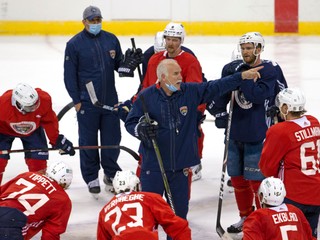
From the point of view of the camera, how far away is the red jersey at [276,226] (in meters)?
4.14

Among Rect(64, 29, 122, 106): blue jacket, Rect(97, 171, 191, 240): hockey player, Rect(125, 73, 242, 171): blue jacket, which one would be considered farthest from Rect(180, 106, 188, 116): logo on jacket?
Rect(64, 29, 122, 106): blue jacket

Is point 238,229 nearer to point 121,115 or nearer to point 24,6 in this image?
point 121,115

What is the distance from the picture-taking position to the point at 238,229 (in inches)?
225

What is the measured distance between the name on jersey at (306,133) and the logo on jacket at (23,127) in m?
1.93

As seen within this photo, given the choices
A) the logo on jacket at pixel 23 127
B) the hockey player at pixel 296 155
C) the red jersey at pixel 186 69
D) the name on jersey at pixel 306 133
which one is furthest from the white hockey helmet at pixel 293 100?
the logo on jacket at pixel 23 127

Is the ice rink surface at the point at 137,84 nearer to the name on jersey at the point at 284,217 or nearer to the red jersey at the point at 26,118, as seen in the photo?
the red jersey at the point at 26,118

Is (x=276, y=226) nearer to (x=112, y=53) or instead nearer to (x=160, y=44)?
(x=160, y=44)

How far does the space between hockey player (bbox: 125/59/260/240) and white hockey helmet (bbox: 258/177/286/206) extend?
79cm

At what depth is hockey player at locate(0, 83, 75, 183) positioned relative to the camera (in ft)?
18.8

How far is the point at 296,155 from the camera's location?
189 inches

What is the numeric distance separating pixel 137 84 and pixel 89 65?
3.79 m

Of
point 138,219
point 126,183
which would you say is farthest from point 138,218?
point 126,183

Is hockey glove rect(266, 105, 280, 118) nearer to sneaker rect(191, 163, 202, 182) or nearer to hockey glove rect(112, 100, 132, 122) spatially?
hockey glove rect(112, 100, 132, 122)

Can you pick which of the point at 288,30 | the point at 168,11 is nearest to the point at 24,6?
the point at 168,11
